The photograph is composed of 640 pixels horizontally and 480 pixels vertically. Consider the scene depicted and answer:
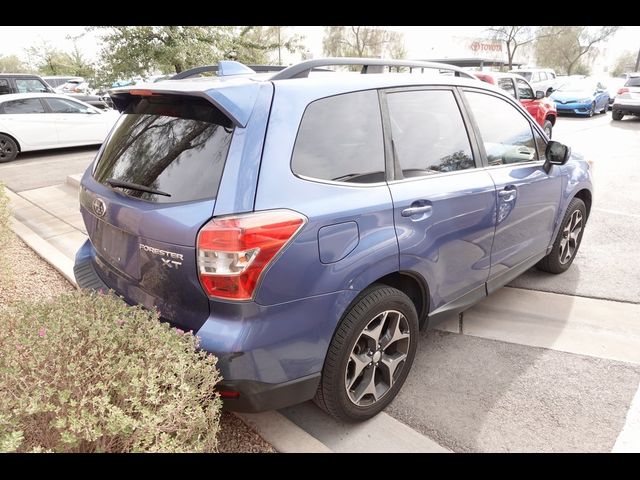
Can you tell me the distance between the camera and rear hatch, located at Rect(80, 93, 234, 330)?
1.99 meters

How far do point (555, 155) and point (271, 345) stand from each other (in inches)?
110

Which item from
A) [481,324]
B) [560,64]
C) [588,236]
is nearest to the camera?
[481,324]

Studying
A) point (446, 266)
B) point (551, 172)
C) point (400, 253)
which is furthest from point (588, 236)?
point (400, 253)

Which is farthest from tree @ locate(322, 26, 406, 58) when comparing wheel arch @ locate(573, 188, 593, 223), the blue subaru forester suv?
the blue subaru forester suv

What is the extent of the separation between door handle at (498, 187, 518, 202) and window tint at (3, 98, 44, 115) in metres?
11.6

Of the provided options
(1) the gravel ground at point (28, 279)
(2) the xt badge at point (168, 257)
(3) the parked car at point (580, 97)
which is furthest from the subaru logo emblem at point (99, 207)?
(3) the parked car at point (580, 97)

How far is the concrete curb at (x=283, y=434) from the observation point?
92.7 inches

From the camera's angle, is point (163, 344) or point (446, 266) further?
point (446, 266)

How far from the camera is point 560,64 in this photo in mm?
59375

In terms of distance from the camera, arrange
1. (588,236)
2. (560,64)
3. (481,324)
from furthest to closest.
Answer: (560,64) → (588,236) → (481,324)

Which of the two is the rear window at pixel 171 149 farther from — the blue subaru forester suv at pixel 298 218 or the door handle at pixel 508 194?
the door handle at pixel 508 194

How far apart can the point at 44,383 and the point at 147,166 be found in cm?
109

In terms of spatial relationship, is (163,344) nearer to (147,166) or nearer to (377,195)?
(147,166)

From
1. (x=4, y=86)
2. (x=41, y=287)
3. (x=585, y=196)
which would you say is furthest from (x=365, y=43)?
(x=41, y=287)
